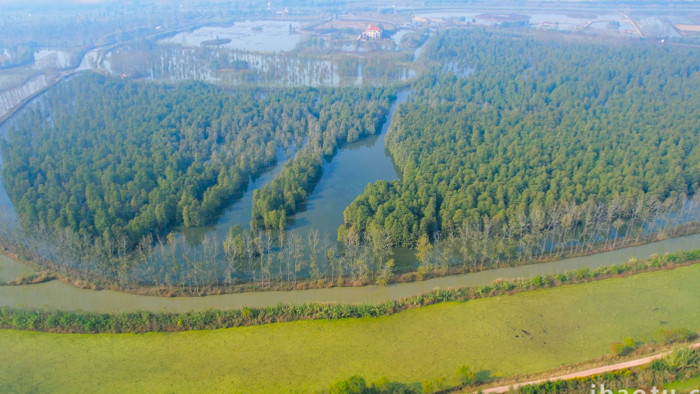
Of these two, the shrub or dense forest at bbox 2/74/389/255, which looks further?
dense forest at bbox 2/74/389/255

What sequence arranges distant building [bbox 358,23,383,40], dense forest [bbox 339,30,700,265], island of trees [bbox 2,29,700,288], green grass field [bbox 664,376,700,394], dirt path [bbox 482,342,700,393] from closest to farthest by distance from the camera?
green grass field [bbox 664,376,700,394] → dirt path [bbox 482,342,700,393] → island of trees [bbox 2,29,700,288] → dense forest [bbox 339,30,700,265] → distant building [bbox 358,23,383,40]

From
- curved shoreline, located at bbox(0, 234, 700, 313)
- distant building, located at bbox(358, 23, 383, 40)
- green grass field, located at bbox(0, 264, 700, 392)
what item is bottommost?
green grass field, located at bbox(0, 264, 700, 392)

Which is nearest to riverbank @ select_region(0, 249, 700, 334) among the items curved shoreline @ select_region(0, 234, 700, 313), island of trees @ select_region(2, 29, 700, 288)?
curved shoreline @ select_region(0, 234, 700, 313)

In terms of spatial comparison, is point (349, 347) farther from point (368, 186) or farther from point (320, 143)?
point (320, 143)

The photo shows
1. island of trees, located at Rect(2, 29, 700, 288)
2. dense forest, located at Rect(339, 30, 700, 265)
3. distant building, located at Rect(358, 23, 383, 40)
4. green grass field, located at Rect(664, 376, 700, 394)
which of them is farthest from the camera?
distant building, located at Rect(358, 23, 383, 40)

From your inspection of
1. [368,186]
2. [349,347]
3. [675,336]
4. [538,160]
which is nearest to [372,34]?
[538,160]

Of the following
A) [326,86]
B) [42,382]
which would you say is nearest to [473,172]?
[42,382]

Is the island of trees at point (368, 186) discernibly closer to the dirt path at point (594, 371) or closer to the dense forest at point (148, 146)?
the dense forest at point (148, 146)

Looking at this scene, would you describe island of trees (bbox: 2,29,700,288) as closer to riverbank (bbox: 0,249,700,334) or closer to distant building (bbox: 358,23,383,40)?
riverbank (bbox: 0,249,700,334)
